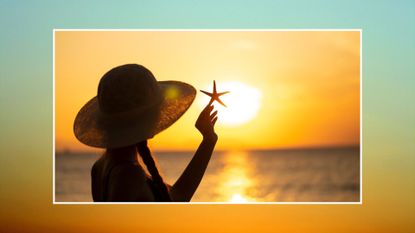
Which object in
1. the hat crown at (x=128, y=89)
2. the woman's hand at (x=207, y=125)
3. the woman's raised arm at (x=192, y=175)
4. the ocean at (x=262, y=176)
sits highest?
the hat crown at (x=128, y=89)

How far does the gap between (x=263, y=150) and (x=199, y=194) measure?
69 cm

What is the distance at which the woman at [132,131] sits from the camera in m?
2.00

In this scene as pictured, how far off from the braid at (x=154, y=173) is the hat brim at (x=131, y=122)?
60 millimetres

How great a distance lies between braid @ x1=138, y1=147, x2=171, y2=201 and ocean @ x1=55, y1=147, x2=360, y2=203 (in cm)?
184

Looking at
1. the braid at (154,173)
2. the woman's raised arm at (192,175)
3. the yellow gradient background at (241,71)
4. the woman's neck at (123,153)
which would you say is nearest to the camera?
the woman's neck at (123,153)

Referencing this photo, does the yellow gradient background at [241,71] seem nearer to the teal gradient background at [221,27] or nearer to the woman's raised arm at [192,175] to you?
the teal gradient background at [221,27]

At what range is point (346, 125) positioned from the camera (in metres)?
4.49

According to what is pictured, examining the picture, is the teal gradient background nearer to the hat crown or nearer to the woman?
the woman

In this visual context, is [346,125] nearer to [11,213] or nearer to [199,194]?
[199,194]

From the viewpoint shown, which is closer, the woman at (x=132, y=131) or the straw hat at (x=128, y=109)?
the woman at (x=132, y=131)

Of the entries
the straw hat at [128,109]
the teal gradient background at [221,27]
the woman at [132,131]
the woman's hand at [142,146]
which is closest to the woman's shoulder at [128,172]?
the woman at [132,131]

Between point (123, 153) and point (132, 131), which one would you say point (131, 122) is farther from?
point (123, 153)

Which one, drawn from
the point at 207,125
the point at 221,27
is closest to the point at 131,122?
the point at 207,125

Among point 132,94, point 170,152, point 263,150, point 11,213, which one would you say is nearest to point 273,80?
point 263,150
